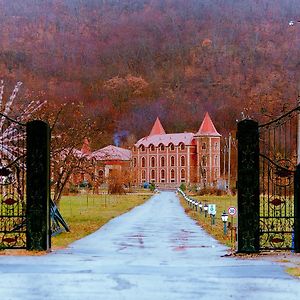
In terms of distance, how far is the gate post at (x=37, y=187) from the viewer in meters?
15.3

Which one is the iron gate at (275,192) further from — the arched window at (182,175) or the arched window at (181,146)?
the arched window at (181,146)

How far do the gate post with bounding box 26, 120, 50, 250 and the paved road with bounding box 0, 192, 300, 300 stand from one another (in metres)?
0.54

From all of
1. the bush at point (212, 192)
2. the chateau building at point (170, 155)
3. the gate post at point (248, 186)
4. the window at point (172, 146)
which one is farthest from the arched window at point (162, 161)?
the gate post at point (248, 186)

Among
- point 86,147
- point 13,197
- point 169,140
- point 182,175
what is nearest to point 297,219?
point 13,197

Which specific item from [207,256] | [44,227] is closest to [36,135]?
[44,227]

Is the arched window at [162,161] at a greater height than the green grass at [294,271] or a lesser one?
greater

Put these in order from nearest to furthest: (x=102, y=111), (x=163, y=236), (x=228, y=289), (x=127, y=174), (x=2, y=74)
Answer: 1. (x=228, y=289)
2. (x=163, y=236)
3. (x=127, y=174)
4. (x=2, y=74)
5. (x=102, y=111)

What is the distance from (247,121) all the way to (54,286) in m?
6.75

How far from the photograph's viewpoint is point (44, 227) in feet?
50.3

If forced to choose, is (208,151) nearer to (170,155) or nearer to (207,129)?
(207,129)

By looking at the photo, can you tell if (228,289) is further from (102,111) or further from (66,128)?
(102,111)

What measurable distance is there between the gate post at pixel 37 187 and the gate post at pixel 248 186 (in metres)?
4.29

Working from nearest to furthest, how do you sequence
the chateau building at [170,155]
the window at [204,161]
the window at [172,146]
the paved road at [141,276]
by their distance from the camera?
the paved road at [141,276] → the window at [204,161] → the chateau building at [170,155] → the window at [172,146]

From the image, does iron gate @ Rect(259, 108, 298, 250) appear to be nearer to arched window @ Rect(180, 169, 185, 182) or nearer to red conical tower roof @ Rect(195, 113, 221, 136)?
red conical tower roof @ Rect(195, 113, 221, 136)
